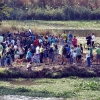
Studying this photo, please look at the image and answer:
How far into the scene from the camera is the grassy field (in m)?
19.9

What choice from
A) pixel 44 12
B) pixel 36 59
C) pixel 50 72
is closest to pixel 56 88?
pixel 50 72

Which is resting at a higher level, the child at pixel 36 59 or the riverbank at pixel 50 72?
the child at pixel 36 59

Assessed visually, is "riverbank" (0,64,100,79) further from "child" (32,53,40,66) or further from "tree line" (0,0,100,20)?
"tree line" (0,0,100,20)

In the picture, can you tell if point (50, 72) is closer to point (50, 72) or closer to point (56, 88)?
point (50, 72)

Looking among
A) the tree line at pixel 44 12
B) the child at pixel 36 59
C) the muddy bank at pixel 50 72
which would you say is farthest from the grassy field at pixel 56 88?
the tree line at pixel 44 12

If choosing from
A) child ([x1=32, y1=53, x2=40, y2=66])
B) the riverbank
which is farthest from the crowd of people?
the riverbank

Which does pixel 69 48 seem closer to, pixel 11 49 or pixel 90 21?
pixel 11 49

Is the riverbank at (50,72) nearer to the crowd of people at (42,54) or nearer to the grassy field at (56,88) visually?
the crowd of people at (42,54)

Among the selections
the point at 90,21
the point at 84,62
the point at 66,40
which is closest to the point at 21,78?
the point at 84,62

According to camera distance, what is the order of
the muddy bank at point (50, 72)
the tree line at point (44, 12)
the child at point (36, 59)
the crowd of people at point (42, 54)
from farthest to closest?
the tree line at point (44, 12)
the child at point (36, 59)
the crowd of people at point (42, 54)
the muddy bank at point (50, 72)

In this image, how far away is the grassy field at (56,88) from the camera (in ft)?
65.2

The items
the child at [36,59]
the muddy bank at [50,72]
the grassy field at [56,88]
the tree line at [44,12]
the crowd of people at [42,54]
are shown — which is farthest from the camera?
the tree line at [44,12]

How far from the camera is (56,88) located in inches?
832

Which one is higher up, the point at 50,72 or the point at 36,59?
the point at 36,59
